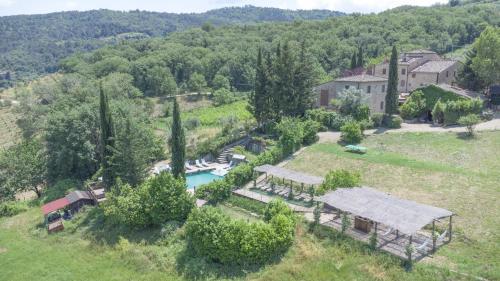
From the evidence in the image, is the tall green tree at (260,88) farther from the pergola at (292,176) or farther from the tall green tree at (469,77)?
the tall green tree at (469,77)

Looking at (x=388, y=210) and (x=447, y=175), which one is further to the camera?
(x=447, y=175)

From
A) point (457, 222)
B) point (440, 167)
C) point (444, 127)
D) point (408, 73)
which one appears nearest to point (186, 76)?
point (408, 73)

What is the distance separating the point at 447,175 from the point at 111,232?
24.2 meters

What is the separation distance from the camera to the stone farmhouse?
4642 cm

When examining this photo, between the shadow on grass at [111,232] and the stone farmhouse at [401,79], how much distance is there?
2678 centimetres

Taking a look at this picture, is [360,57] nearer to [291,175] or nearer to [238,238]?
[291,175]

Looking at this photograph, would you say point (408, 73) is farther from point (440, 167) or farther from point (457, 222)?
point (457, 222)

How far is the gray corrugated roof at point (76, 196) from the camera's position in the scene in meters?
32.6

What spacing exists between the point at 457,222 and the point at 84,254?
73.1 feet

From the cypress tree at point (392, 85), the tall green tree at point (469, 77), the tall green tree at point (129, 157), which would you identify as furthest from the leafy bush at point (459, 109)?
the tall green tree at point (129, 157)

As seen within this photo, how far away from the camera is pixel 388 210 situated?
22219 mm

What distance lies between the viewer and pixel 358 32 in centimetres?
11269

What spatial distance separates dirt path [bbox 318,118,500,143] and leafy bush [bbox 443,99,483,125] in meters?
1.30

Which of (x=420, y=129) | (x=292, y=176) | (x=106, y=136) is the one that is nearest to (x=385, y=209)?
(x=292, y=176)
